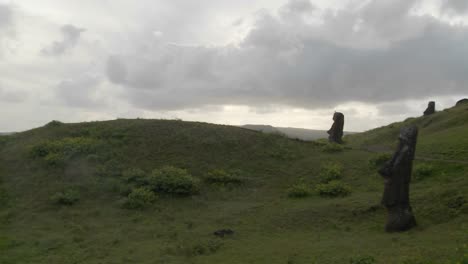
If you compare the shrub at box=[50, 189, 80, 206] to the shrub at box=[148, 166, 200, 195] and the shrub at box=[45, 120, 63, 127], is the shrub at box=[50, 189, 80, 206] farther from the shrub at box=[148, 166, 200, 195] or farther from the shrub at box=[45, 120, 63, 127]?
the shrub at box=[45, 120, 63, 127]

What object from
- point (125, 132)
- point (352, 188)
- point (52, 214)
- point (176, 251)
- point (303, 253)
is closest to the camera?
point (303, 253)

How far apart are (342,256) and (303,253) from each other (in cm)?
135

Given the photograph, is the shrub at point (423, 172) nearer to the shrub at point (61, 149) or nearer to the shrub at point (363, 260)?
the shrub at point (363, 260)

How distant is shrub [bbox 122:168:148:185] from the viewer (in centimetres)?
2293

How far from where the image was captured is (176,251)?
47.5 feet

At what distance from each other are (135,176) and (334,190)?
34.3ft

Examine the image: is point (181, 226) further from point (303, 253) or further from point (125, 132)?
point (125, 132)

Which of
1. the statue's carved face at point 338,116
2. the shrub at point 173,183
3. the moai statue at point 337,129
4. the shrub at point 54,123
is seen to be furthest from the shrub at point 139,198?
the statue's carved face at point 338,116

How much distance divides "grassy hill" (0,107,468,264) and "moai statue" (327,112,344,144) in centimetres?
626

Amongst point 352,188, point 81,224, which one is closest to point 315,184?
point 352,188

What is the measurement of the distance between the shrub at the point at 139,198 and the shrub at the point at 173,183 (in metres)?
0.69

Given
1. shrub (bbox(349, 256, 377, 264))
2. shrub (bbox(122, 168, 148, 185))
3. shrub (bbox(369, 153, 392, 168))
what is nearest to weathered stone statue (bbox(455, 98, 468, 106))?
shrub (bbox(369, 153, 392, 168))

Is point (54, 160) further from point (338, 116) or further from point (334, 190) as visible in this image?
point (338, 116)

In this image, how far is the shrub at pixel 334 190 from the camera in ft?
68.3
